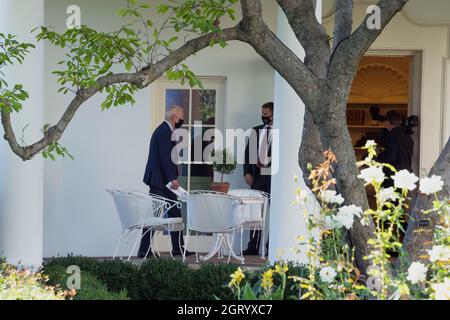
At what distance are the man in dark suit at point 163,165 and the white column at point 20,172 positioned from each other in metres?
2.15

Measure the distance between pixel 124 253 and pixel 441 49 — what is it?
195 inches

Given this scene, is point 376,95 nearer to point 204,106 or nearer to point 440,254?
point 204,106

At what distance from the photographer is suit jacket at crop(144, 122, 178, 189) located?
10055 mm

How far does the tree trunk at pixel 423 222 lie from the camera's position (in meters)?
4.92

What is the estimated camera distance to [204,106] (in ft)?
36.2

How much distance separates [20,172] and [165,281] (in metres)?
2.22

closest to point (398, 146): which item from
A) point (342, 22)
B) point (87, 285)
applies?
point (342, 22)

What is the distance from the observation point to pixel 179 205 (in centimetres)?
1061

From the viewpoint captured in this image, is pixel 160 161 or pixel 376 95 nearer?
pixel 160 161

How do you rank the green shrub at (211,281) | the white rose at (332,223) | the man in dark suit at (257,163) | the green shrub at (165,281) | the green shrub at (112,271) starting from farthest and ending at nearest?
the man in dark suit at (257,163) < the green shrub at (112,271) < the green shrub at (165,281) < the green shrub at (211,281) < the white rose at (332,223)

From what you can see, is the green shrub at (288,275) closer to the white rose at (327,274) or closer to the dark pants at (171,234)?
the white rose at (327,274)

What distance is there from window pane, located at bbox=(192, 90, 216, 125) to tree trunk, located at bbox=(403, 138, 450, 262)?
20.3 ft

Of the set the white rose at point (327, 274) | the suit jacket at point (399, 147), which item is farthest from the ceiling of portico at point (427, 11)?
the white rose at point (327, 274)

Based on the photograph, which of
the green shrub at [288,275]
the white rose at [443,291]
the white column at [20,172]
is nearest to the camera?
the white rose at [443,291]
